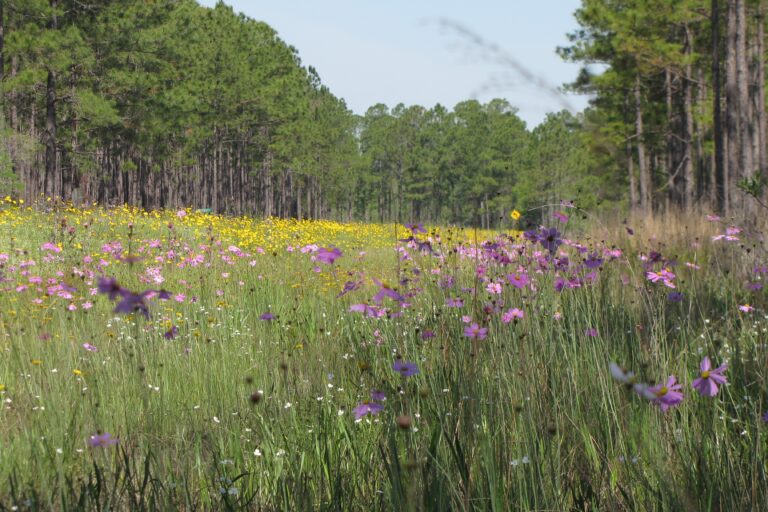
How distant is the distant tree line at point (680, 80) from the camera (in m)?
12.9

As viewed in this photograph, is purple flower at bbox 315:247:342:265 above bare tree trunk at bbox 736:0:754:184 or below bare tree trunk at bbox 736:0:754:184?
below

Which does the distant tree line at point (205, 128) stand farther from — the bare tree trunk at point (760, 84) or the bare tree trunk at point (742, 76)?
the bare tree trunk at point (760, 84)

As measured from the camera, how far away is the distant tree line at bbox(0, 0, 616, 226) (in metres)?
18.8

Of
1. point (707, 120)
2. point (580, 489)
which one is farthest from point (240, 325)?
point (707, 120)

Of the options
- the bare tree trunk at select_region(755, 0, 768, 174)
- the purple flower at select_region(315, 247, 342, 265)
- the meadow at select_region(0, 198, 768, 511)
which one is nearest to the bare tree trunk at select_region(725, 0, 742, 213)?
the bare tree trunk at select_region(755, 0, 768, 174)

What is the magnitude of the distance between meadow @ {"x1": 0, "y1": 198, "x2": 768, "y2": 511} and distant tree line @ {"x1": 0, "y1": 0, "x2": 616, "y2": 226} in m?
0.59

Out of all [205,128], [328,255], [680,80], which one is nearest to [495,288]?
[328,255]

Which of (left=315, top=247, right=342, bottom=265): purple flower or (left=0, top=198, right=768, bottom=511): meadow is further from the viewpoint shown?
(left=315, top=247, right=342, bottom=265): purple flower

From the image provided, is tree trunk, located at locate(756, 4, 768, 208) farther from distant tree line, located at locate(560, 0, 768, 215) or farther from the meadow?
the meadow

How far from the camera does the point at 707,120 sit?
2147 centimetres

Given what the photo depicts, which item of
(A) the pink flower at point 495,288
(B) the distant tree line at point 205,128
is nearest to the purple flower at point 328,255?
(B) the distant tree line at point 205,128

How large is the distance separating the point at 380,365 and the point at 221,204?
4021cm

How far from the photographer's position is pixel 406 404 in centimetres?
195

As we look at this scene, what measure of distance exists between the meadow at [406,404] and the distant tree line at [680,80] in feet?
31.9
